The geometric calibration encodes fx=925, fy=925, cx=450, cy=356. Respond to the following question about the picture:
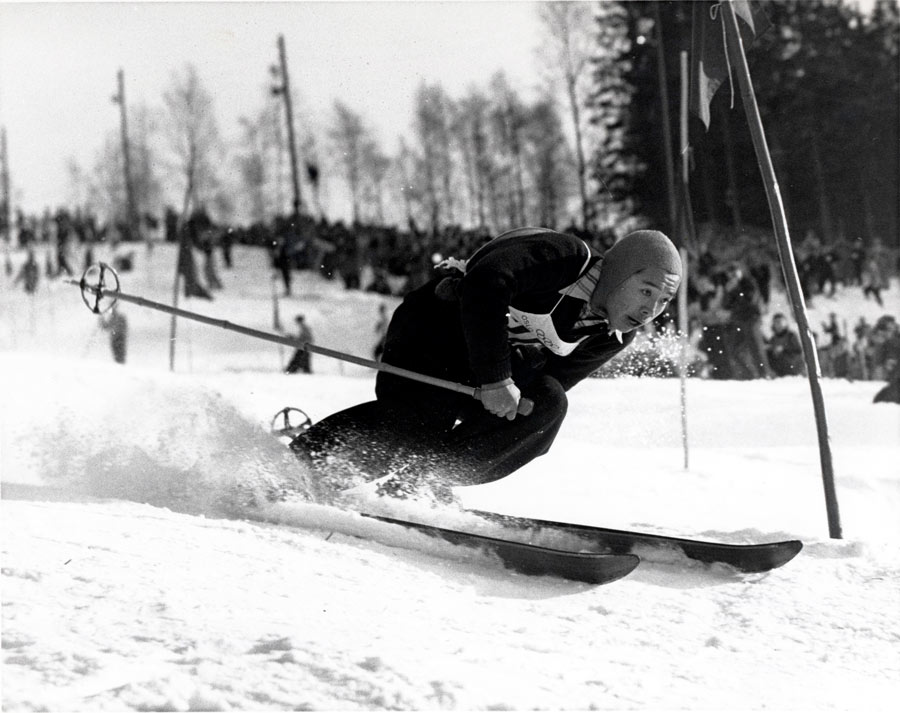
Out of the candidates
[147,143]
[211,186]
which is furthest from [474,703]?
[211,186]

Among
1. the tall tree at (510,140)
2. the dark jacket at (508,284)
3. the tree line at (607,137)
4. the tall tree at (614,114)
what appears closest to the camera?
the dark jacket at (508,284)

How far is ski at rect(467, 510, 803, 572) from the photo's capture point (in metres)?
3.13

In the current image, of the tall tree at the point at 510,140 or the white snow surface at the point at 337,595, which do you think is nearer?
the white snow surface at the point at 337,595

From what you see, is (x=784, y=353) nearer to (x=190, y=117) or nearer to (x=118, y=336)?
(x=118, y=336)

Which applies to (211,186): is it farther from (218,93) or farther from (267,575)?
(267,575)

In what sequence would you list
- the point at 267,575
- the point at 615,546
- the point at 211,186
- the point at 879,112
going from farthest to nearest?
the point at 211,186 < the point at 879,112 < the point at 615,546 < the point at 267,575

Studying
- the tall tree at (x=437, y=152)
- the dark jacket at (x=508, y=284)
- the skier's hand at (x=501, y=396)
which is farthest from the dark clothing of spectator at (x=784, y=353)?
the skier's hand at (x=501, y=396)

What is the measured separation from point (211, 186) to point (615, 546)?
19190 mm

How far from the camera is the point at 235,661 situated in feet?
5.81

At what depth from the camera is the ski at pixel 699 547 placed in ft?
10.3

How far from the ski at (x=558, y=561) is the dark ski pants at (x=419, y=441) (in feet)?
1.66

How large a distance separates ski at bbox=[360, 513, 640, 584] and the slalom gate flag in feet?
8.40

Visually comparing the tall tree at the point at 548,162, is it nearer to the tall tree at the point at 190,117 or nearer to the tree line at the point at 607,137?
the tree line at the point at 607,137

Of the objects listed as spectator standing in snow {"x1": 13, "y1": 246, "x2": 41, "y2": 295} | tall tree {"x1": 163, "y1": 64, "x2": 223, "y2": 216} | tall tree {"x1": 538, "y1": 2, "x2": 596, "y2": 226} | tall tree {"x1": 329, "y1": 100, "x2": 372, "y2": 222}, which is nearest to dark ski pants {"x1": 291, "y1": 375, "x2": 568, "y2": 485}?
tall tree {"x1": 538, "y1": 2, "x2": 596, "y2": 226}
